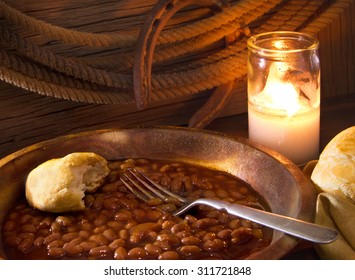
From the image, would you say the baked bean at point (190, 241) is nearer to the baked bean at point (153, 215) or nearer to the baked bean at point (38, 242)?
the baked bean at point (153, 215)

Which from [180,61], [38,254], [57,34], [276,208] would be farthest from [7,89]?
[276,208]

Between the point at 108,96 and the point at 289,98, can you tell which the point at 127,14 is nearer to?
the point at 108,96

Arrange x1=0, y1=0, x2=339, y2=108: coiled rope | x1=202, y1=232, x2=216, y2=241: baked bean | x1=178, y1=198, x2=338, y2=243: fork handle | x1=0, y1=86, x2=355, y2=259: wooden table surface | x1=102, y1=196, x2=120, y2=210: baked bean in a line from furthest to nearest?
x1=0, y1=86, x2=355, y2=259: wooden table surface
x1=0, y1=0, x2=339, y2=108: coiled rope
x1=102, y1=196, x2=120, y2=210: baked bean
x1=202, y1=232, x2=216, y2=241: baked bean
x1=178, y1=198, x2=338, y2=243: fork handle

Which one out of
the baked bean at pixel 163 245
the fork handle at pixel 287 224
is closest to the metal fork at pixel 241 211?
the fork handle at pixel 287 224

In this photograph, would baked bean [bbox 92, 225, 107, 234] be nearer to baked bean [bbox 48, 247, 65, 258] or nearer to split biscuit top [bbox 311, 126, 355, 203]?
baked bean [bbox 48, 247, 65, 258]

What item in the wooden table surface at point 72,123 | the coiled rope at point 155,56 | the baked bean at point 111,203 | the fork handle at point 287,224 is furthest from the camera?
the wooden table surface at point 72,123

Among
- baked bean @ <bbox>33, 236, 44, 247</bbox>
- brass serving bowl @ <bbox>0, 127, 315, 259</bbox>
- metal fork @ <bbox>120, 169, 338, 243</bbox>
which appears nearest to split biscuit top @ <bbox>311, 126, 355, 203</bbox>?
brass serving bowl @ <bbox>0, 127, 315, 259</bbox>

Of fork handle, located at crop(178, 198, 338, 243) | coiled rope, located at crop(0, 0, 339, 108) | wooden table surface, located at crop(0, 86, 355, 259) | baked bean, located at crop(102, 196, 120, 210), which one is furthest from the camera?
wooden table surface, located at crop(0, 86, 355, 259)
